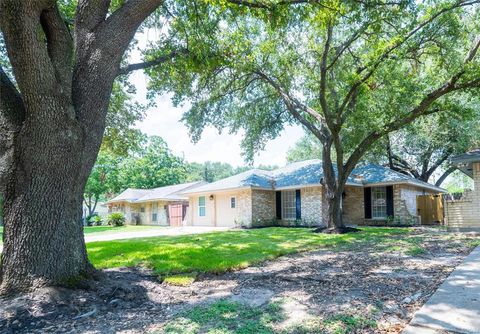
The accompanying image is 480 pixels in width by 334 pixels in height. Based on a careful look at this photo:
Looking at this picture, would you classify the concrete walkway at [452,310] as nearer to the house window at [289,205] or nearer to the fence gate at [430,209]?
the house window at [289,205]

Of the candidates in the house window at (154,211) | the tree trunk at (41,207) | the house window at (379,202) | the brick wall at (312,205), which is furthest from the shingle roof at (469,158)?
the house window at (154,211)

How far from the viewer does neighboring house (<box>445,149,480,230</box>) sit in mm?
11884

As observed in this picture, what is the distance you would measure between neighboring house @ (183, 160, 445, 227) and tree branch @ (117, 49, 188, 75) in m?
11.8

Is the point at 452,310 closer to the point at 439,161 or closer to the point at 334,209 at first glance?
the point at 334,209

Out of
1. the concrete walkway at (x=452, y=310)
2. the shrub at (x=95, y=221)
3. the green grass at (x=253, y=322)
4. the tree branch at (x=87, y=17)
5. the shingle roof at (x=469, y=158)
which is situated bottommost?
the shrub at (x=95, y=221)

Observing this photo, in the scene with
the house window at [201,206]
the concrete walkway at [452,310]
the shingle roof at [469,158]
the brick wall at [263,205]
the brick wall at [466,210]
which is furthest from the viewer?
the house window at [201,206]

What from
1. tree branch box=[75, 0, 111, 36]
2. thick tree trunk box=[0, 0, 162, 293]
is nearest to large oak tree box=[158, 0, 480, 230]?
tree branch box=[75, 0, 111, 36]

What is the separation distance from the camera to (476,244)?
8.85m

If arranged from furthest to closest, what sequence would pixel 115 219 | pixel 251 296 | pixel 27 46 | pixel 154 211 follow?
pixel 154 211, pixel 115 219, pixel 251 296, pixel 27 46

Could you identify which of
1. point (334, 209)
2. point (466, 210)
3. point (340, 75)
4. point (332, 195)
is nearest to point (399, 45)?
point (340, 75)

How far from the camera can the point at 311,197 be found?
1856 centimetres

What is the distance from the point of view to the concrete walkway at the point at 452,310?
10.4ft

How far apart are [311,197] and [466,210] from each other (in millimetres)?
7451

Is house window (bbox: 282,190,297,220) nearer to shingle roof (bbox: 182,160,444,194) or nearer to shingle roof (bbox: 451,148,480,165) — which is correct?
shingle roof (bbox: 182,160,444,194)
